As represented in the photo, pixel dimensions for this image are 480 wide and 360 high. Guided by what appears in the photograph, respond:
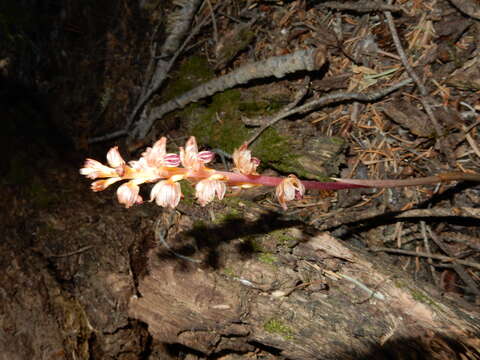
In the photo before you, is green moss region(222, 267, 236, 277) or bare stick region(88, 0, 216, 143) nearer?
green moss region(222, 267, 236, 277)

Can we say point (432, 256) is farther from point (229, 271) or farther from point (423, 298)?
point (229, 271)

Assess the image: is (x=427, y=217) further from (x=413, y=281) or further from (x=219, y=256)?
(x=219, y=256)

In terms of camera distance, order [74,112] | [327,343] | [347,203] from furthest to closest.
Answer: [74,112], [347,203], [327,343]

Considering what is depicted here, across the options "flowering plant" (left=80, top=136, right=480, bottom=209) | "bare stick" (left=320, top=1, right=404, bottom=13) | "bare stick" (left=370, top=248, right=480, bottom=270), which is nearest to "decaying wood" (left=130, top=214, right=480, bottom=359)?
"bare stick" (left=370, top=248, right=480, bottom=270)

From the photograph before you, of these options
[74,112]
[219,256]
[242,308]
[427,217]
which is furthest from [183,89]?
[427,217]

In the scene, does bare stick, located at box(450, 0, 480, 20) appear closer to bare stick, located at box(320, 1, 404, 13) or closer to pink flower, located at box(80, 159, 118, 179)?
bare stick, located at box(320, 1, 404, 13)

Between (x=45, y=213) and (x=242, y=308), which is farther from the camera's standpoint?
(x=45, y=213)

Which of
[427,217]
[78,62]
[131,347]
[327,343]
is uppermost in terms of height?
[78,62]

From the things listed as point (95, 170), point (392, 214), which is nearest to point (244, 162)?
point (95, 170)
